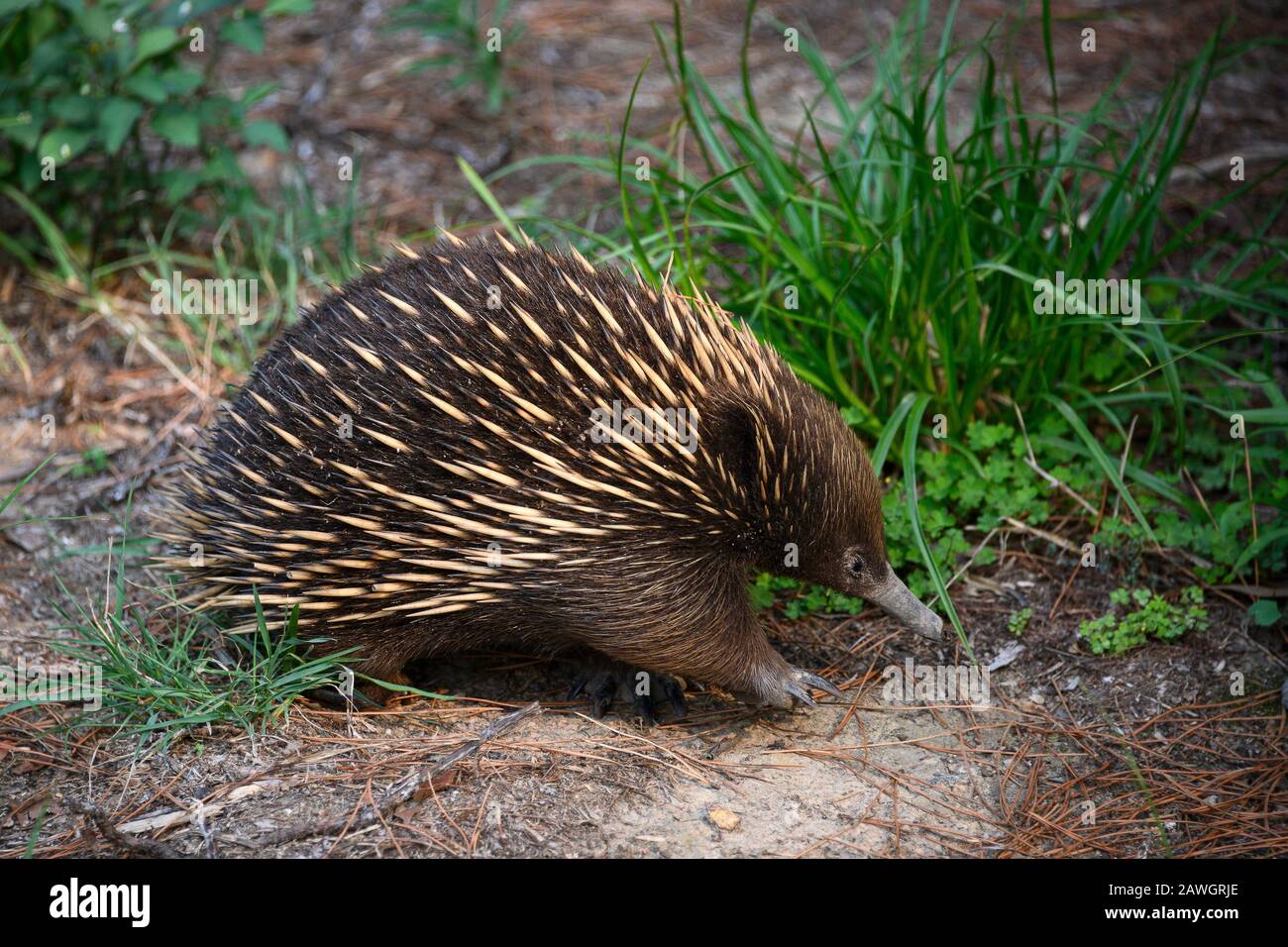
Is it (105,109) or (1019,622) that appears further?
(105,109)

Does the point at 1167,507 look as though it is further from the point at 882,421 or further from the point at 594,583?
the point at 594,583

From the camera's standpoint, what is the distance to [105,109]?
457 centimetres

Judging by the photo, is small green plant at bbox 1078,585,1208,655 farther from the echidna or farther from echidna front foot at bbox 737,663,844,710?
echidna front foot at bbox 737,663,844,710

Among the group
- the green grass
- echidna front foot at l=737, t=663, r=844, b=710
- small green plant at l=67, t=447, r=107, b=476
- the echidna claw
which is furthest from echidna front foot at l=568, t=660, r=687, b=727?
small green plant at l=67, t=447, r=107, b=476

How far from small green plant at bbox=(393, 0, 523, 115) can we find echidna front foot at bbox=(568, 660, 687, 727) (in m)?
3.24

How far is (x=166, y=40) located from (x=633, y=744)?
318 centimetres

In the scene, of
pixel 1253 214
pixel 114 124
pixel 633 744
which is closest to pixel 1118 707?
pixel 633 744

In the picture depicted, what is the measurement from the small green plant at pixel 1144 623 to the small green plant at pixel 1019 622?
16cm

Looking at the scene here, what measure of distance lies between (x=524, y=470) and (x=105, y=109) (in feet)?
8.73

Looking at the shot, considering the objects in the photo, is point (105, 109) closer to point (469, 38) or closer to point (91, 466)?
point (91, 466)

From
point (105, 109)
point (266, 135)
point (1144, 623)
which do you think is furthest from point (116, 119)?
point (1144, 623)

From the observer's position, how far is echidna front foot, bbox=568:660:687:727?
3631 millimetres

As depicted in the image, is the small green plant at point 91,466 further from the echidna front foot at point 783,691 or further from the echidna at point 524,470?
the echidna front foot at point 783,691

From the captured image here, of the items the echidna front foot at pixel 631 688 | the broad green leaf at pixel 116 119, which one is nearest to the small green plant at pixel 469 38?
the broad green leaf at pixel 116 119
